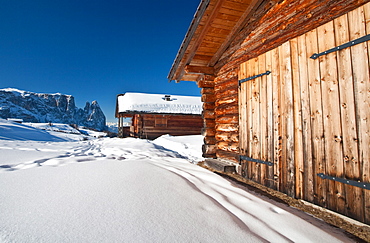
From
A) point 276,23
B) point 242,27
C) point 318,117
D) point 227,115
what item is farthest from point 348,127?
point 242,27

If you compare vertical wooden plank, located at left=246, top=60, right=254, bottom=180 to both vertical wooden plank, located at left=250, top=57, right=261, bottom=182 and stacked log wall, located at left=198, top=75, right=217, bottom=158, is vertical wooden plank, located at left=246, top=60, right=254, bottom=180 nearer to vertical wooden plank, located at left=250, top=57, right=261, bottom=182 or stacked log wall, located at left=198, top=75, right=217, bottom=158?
vertical wooden plank, located at left=250, top=57, right=261, bottom=182

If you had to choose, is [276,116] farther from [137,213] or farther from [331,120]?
[137,213]

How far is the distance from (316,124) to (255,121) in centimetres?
116

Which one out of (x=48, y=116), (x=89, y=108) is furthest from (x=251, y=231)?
(x=89, y=108)

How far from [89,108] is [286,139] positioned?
160536 millimetres

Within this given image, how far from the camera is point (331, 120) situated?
7.67ft

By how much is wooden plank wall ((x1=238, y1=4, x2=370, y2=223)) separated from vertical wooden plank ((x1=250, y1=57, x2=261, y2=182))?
19 mm

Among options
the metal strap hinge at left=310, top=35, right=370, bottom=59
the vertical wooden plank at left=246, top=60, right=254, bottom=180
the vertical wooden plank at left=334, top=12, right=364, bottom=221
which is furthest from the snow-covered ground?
the metal strap hinge at left=310, top=35, right=370, bottom=59

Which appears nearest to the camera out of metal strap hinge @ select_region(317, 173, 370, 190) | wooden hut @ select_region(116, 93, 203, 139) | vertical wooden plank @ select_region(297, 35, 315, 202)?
metal strap hinge @ select_region(317, 173, 370, 190)

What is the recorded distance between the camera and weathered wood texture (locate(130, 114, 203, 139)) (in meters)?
16.8

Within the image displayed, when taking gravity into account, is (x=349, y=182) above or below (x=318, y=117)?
below

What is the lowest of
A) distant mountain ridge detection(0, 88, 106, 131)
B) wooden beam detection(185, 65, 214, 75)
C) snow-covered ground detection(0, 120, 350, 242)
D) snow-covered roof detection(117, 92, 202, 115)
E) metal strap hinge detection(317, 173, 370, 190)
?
snow-covered ground detection(0, 120, 350, 242)

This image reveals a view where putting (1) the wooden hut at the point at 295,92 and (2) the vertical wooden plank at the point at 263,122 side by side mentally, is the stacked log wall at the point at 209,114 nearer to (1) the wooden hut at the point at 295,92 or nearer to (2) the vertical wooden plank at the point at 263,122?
(1) the wooden hut at the point at 295,92

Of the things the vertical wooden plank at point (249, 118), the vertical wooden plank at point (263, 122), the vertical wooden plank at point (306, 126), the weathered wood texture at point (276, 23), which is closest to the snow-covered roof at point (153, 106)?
the weathered wood texture at point (276, 23)
